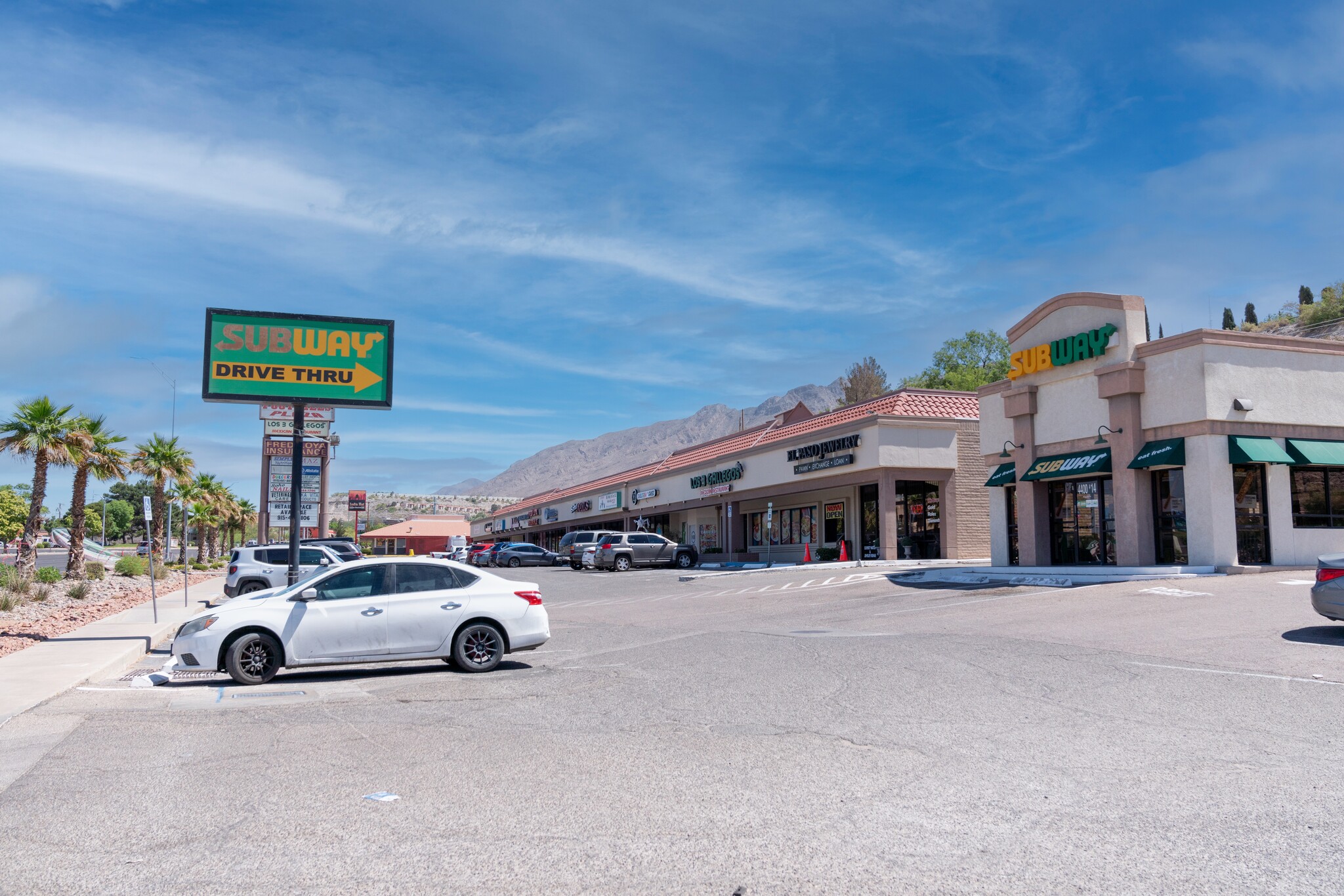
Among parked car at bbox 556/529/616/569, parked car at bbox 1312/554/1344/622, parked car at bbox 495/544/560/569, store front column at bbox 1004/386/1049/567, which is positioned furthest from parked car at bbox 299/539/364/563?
parked car at bbox 1312/554/1344/622

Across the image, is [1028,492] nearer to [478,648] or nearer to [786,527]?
[786,527]

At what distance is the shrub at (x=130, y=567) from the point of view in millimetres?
41625

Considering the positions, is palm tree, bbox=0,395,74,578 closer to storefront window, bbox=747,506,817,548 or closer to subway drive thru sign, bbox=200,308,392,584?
subway drive thru sign, bbox=200,308,392,584

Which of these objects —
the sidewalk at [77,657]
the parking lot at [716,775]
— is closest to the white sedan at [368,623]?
the parking lot at [716,775]

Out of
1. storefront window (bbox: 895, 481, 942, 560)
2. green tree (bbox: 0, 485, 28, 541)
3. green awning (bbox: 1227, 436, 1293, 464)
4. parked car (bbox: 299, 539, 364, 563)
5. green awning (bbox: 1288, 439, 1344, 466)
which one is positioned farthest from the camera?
green tree (bbox: 0, 485, 28, 541)

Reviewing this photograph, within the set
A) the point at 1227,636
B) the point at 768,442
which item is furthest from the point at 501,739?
the point at 768,442

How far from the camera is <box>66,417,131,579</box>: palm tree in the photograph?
34.8 metres

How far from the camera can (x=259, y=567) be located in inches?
1140

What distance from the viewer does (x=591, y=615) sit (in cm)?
2181

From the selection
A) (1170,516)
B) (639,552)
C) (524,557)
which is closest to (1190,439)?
(1170,516)

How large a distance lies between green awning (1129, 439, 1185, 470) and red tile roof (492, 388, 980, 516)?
25.4 feet

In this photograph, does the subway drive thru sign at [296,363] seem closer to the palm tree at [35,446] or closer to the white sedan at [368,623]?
the white sedan at [368,623]

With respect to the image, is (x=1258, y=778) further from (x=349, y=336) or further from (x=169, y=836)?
(x=349, y=336)

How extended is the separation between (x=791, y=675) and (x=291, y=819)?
681 cm
